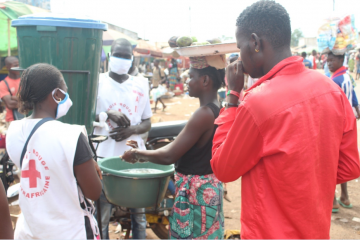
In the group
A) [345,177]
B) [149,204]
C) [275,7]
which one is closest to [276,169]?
[345,177]

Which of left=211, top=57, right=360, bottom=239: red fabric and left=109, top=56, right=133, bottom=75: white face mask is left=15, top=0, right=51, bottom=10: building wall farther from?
left=211, top=57, right=360, bottom=239: red fabric

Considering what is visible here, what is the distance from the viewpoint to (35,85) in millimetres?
1939

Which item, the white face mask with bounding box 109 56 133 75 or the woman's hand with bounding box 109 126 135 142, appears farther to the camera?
the white face mask with bounding box 109 56 133 75

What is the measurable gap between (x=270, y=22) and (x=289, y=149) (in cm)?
60

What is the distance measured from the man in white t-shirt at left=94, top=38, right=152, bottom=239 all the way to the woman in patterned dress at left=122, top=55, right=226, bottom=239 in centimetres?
81

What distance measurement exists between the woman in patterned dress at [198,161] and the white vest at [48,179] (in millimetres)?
761

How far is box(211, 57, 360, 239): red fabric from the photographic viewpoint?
1384mm

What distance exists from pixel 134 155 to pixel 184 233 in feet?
2.42

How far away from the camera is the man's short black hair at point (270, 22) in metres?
1.49

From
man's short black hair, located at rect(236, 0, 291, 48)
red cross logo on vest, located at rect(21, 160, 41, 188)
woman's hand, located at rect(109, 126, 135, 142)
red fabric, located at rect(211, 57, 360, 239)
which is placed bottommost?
woman's hand, located at rect(109, 126, 135, 142)

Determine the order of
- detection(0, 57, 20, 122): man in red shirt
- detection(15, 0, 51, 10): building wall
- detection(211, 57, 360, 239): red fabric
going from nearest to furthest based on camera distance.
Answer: detection(211, 57, 360, 239): red fabric, detection(0, 57, 20, 122): man in red shirt, detection(15, 0, 51, 10): building wall

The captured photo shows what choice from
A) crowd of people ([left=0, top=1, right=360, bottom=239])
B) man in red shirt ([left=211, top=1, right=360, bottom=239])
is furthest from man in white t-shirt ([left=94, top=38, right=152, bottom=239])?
Answer: man in red shirt ([left=211, top=1, right=360, bottom=239])

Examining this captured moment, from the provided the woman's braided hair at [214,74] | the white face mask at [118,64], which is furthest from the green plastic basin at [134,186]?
the white face mask at [118,64]

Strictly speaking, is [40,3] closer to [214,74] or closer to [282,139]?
[214,74]
